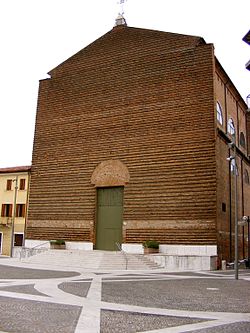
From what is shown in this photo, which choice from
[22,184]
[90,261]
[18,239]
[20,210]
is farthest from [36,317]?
[22,184]

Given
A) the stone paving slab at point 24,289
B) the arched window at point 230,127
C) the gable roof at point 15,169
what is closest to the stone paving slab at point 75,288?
the stone paving slab at point 24,289

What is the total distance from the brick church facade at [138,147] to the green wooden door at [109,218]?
7 cm

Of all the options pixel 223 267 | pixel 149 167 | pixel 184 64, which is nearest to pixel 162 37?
pixel 184 64

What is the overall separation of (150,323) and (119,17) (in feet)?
92.2

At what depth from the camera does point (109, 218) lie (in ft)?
88.7

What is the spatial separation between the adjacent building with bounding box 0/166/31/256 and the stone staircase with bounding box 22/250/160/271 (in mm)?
10075

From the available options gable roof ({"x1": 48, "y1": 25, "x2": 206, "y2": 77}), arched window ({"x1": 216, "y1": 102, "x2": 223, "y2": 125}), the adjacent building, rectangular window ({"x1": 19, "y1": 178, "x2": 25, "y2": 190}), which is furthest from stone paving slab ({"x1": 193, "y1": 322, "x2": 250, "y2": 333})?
rectangular window ({"x1": 19, "y1": 178, "x2": 25, "y2": 190})

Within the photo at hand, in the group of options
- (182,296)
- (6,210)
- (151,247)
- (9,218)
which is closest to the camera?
(182,296)

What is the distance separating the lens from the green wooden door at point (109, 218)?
2670cm

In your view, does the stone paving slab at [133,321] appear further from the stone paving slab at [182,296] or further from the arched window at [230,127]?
the arched window at [230,127]

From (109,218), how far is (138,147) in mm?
4937

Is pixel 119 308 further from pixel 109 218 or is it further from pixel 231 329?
pixel 109 218

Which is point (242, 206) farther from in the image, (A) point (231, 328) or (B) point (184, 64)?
(A) point (231, 328)

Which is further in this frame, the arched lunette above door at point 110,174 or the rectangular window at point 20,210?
the rectangular window at point 20,210
